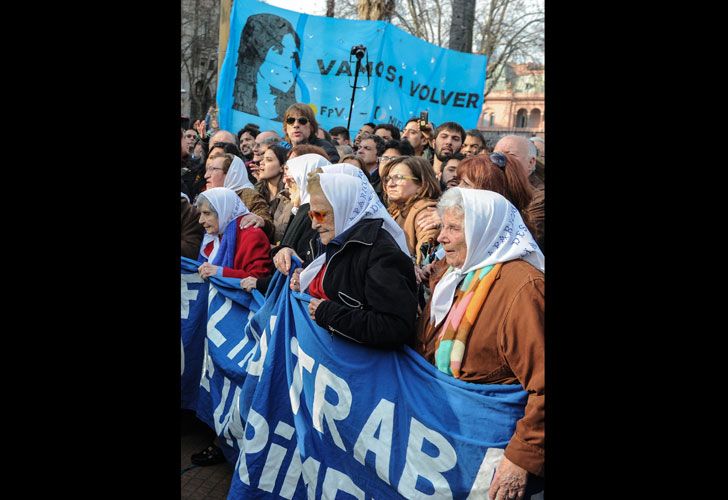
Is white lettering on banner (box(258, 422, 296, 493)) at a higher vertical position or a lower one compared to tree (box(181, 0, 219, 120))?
lower

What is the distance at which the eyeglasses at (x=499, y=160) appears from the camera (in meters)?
3.53

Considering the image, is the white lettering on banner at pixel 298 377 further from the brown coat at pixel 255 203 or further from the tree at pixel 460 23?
the tree at pixel 460 23

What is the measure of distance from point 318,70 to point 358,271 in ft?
20.2

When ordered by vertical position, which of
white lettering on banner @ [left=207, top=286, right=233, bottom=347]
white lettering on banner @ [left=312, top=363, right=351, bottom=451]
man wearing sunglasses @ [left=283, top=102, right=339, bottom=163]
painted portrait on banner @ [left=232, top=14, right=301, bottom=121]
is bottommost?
white lettering on banner @ [left=312, top=363, right=351, bottom=451]

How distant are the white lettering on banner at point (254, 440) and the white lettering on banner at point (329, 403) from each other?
0.39m

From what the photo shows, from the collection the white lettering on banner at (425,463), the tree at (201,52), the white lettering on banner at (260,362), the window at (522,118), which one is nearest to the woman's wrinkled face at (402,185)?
the white lettering on banner at (260,362)

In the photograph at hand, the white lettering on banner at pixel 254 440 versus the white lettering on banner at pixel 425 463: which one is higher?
the white lettering on banner at pixel 425 463

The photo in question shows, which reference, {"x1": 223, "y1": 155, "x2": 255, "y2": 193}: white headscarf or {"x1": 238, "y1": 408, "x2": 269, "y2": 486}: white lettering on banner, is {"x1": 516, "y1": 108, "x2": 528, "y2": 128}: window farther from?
{"x1": 238, "y1": 408, "x2": 269, "y2": 486}: white lettering on banner

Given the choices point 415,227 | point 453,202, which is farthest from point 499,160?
point 453,202

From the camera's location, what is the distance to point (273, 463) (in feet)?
10.2

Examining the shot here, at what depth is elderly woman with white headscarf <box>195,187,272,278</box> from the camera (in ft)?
13.6

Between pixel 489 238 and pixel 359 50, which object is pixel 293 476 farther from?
pixel 359 50

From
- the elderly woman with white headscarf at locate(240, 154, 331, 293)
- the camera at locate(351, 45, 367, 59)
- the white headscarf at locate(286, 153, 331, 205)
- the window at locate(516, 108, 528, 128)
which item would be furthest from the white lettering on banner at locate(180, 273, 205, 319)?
the window at locate(516, 108, 528, 128)

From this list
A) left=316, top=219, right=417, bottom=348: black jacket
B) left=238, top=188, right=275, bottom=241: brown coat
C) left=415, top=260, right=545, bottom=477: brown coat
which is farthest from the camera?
left=238, top=188, right=275, bottom=241: brown coat
